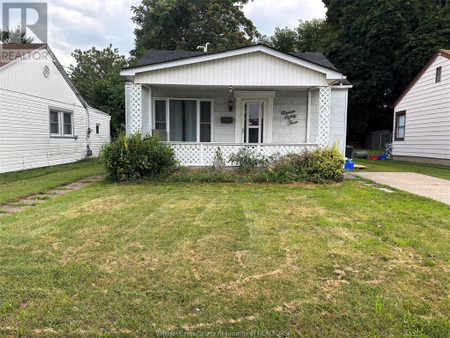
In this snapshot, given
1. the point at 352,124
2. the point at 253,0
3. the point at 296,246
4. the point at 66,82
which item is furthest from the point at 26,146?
the point at 352,124

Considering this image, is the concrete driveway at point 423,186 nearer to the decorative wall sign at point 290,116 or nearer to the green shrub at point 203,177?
the decorative wall sign at point 290,116

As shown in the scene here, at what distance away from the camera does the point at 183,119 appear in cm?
1020

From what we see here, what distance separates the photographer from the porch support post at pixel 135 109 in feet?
26.8

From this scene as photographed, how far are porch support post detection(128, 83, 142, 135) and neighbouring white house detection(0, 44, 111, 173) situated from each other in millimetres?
4937

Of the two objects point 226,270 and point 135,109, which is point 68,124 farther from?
point 226,270

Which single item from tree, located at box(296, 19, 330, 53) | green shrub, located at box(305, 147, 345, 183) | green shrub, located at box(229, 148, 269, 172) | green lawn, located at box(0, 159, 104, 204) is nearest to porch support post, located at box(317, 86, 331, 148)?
green shrub, located at box(305, 147, 345, 183)

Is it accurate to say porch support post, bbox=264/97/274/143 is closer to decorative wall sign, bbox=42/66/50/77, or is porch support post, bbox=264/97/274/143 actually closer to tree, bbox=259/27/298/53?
decorative wall sign, bbox=42/66/50/77

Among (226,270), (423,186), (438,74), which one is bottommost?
(226,270)

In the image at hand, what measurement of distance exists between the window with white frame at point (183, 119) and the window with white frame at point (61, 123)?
5735 mm

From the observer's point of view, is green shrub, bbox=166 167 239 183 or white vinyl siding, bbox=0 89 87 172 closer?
green shrub, bbox=166 167 239 183

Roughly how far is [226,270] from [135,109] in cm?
662

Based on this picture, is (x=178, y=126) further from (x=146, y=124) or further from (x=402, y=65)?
(x=402, y=65)

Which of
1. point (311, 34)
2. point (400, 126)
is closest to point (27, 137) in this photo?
point (400, 126)

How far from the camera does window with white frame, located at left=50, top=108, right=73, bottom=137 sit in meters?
12.6
